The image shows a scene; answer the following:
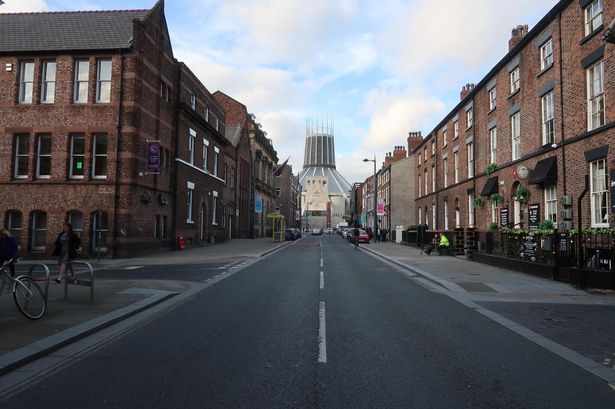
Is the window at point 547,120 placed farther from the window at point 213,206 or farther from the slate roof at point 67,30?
the window at point 213,206

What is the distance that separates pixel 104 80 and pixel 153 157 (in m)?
4.67

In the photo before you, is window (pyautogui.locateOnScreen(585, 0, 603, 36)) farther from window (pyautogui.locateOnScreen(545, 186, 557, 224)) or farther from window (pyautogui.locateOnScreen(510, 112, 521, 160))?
window (pyautogui.locateOnScreen(510, 112, 521, 160))

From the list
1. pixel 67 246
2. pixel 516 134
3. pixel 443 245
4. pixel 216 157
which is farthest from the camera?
pixel 216 157

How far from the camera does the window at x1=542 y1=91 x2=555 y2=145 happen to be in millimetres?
18859

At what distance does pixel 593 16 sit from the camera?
1590cm

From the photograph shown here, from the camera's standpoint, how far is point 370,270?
61.3 ft

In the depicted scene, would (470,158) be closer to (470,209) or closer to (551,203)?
(470,209)

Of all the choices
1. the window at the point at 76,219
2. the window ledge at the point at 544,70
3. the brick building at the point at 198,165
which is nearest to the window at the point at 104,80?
the window at the point at 76,219

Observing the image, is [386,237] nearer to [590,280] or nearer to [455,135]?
[455,135]

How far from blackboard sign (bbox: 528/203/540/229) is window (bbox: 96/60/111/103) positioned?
20884 mm

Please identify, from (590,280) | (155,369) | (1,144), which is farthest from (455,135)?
(155,369)

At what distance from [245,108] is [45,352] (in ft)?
171

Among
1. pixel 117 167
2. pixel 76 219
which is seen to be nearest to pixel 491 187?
pixel 117 167

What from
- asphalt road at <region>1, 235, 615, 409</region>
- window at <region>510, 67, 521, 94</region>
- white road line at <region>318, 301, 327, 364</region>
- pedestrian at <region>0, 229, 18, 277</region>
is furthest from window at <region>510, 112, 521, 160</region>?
pedestrian at <region>0, 229, 18, 277</region>
